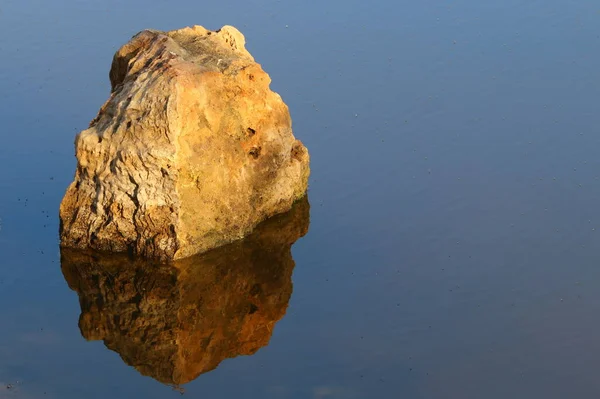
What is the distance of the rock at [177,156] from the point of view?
25.1 metres

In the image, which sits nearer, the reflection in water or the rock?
the reflection in water

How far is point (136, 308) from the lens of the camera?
24.8 m

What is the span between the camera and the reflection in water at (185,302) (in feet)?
77.4

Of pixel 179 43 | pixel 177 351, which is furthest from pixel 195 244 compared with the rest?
pixel 179 43

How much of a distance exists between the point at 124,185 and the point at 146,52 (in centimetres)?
326

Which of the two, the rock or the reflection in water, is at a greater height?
the rock

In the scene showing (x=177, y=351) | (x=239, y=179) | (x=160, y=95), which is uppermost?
(x=160, y=95)

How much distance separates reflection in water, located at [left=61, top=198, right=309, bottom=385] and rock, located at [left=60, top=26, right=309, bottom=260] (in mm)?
384

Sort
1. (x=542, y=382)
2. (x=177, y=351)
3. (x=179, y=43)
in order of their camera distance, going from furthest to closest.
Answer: (x=179, y=43)
(x=177, y=351)
(x=542, y=382)

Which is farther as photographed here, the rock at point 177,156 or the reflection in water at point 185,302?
the rock at point 177,156

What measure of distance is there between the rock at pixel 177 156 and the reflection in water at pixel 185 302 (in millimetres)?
384

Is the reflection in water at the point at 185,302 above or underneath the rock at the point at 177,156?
underneath

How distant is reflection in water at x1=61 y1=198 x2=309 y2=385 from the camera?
2358 cm

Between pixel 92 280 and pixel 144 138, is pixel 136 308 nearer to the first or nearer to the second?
pixel 92 280
